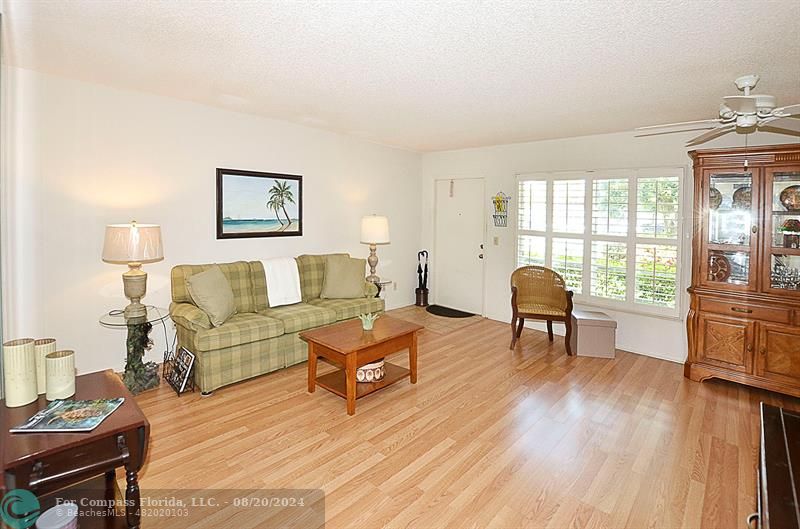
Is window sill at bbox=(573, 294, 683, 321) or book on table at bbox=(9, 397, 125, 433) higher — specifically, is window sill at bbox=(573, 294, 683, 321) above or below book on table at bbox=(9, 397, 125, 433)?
above

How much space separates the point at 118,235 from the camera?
10.6 feet

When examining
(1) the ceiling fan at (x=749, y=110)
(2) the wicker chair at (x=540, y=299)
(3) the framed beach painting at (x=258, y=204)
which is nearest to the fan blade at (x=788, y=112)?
(1) the ceiling fan at (x=749, y=110)

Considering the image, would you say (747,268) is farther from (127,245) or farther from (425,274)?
(127,245)

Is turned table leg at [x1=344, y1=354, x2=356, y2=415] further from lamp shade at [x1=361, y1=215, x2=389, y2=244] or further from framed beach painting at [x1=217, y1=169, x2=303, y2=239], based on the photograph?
lamp shade at [x1=361, y1=215, x2=389, y2=244]

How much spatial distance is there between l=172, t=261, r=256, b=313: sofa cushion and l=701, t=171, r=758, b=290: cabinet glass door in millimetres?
4365

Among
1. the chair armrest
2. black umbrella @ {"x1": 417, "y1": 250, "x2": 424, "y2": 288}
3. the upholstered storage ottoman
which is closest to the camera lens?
the upholstered storage ottoman

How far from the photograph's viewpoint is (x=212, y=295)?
144 inches

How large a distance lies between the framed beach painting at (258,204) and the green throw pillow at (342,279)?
0.61 meters

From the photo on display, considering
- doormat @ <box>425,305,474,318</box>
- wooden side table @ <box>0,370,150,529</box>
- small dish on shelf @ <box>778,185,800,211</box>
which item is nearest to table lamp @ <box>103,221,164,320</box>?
wooden side table @ <box>0,370,150,529</box>

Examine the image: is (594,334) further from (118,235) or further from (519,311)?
(118,235)

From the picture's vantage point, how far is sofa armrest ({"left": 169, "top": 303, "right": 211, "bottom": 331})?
349 cm

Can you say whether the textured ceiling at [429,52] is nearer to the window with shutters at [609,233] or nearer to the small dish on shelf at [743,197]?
the small dish on shelf at [743,197]

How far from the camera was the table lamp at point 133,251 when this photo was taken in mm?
3221

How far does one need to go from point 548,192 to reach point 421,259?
2.32 meters
